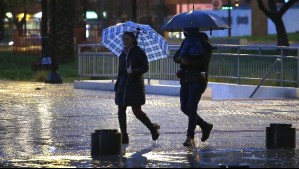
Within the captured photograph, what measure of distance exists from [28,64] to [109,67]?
18274mm

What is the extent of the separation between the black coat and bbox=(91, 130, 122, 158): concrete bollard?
1.56 meters

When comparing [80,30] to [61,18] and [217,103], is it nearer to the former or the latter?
[61,18]

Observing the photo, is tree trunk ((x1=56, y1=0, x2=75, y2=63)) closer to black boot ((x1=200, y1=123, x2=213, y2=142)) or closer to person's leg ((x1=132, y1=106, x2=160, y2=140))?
person's leg ((x1=132, y1=106, x2=160, y2=140))

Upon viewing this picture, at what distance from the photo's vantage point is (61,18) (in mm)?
44844

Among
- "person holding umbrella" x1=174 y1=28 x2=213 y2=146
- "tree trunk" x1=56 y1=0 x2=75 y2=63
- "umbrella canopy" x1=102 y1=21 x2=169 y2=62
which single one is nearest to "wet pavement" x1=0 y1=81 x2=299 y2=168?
"person holding umbrella" x1=174 y1=28 x2=213 y2=146

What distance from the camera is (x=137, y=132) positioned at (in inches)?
657

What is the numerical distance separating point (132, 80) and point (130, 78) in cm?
4

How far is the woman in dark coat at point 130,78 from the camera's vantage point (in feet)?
48.8

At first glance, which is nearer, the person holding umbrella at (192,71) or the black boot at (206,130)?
the person holding umbrella at (192,71)

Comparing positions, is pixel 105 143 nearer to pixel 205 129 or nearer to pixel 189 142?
pixel 189 142

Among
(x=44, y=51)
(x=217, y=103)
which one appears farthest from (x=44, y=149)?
(x=44, y=51)

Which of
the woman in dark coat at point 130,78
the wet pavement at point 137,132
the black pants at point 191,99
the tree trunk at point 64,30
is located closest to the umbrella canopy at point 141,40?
the woman in dark coat at point 130,78

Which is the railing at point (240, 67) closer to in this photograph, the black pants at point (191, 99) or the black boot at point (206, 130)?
the black boot at point (206, 130)

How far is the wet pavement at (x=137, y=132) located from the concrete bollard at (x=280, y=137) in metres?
0.17
